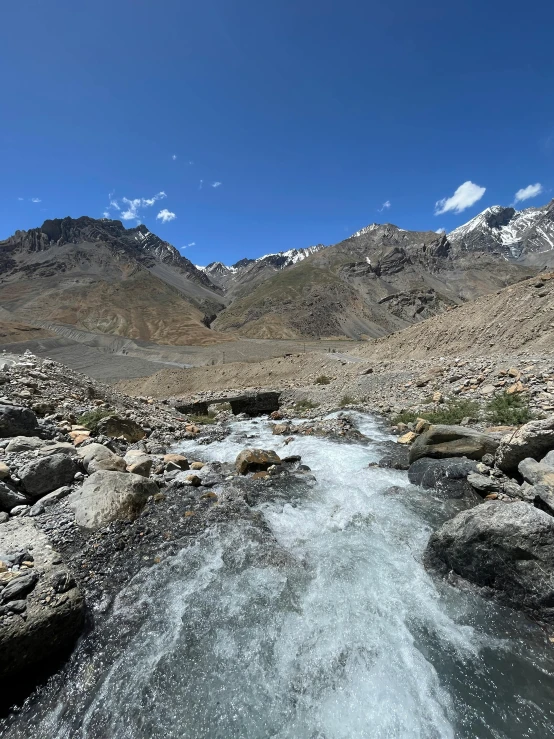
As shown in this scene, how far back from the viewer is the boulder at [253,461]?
462 inches

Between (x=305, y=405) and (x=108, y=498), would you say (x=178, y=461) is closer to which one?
(x=108, y=498)

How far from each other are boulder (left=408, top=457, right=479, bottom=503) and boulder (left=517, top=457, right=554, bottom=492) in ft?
4.12

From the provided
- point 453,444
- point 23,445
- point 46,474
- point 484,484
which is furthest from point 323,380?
point 46,474

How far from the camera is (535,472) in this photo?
8.12m

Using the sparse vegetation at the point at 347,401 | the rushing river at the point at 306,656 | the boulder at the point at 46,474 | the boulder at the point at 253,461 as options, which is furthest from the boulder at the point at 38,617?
the sparse vegetation at the point at 347,401

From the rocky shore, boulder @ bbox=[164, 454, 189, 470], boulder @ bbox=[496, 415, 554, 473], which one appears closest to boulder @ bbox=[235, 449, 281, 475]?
Answer: the rocky shore

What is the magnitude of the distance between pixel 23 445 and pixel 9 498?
6.63ft

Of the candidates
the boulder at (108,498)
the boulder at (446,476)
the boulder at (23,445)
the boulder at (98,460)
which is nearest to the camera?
the boulder at (108,498)

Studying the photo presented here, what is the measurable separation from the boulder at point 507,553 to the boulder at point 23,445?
34.3ft

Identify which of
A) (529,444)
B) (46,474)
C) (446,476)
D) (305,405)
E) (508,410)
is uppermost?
(46,474)

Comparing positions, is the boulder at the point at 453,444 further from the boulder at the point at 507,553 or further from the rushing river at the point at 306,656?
the boulder at the point at 507,553

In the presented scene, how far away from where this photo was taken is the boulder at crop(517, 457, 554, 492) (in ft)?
24.6

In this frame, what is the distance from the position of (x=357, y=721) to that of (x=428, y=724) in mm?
896

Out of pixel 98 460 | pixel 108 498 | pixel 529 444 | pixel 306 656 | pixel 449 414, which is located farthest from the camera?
pixel 449 414
